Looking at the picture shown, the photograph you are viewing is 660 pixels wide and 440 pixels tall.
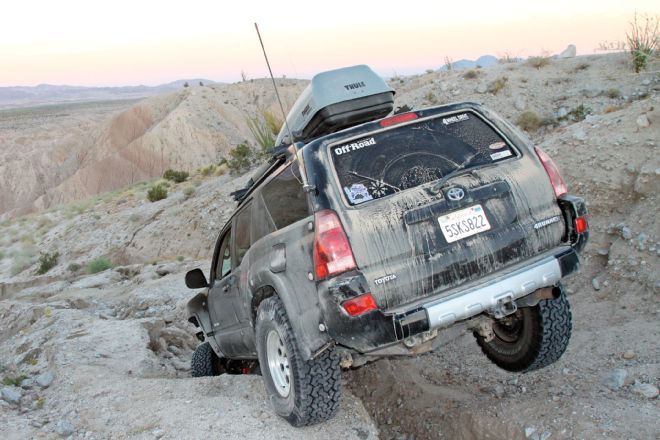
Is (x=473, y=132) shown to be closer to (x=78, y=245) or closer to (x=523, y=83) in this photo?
(x=523, y=83)

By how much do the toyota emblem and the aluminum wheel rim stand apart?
1.47 meters

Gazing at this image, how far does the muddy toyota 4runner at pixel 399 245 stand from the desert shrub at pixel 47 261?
677 inches

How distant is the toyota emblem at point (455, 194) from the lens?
3.77 meters

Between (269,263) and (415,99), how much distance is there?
15.2 meters

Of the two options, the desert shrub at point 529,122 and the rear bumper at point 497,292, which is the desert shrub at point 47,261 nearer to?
the desert shrub at point 529,122

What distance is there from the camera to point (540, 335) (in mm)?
4586

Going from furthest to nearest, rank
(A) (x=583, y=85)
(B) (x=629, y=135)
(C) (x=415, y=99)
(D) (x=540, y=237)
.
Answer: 1. (C) (x=415, y=99)
2. (A) (x=583, y=85)
3. (B) (x=629, y=135)
4. (D) (x=540, y=237)

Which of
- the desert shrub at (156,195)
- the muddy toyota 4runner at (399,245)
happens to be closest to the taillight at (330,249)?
the muddy toyota 4runner at (399,245)

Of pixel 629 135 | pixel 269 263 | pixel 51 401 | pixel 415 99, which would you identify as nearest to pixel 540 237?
pixel 269 263

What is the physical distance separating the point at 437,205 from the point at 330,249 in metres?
0.71

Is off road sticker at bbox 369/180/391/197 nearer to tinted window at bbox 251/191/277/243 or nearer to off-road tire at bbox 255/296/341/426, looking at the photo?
tinted window at bbox 251/191/277/243

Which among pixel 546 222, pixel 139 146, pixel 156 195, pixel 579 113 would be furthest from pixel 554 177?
pixel 139 146

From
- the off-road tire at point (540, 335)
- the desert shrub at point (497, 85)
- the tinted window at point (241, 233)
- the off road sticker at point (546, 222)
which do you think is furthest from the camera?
the desert shrub at point (497, 85)

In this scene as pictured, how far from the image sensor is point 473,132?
4168 millimetres
